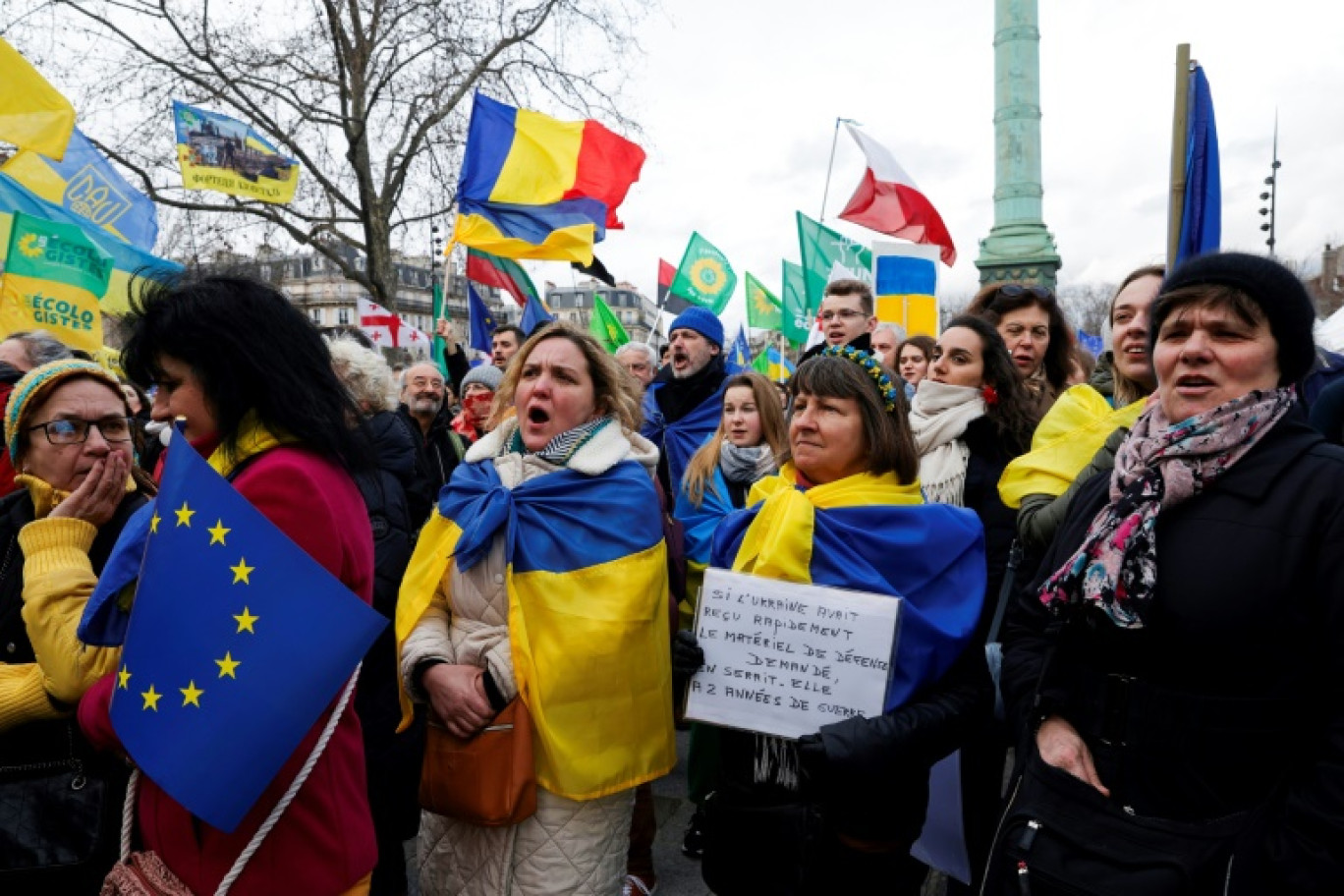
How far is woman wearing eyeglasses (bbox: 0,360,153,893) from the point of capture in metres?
1.98

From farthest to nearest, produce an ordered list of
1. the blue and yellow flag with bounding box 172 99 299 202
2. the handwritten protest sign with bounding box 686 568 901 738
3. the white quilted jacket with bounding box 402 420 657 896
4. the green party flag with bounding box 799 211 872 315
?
the blue and yellow flag with bounding box 172 99 299 202, the green party flag with bounding box 799 211 872 315, the white quilted jacket with bounding box 402 420 657 896, the handwritten protest sign with bounding box 686 568 901 738

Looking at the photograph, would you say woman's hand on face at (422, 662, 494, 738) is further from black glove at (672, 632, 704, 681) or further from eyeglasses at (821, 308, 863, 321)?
eyeglasses at (821, 308, 863, 321)

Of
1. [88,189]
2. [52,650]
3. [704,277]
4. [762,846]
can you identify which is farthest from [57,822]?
[704,277]

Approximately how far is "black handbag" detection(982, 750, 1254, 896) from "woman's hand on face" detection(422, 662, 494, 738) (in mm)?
1263

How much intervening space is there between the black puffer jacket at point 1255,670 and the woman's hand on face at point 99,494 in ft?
7.74

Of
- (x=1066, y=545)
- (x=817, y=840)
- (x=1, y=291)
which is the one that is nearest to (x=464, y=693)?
(x=817, y=840)

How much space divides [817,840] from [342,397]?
5.21ft

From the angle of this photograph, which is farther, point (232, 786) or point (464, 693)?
point (464, 693)

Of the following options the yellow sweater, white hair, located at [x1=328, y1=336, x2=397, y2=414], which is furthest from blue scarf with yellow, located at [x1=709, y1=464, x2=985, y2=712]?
white hair, located at [x1=328, y1=336, x2=397, y2=414]

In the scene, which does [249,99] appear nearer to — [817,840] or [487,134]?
[487,134]

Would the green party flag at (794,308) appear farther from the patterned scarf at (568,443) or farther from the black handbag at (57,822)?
the black handbag at (57,822)

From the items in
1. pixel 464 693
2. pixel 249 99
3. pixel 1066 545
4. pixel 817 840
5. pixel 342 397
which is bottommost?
pixel 817 840

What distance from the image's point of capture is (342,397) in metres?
1.97

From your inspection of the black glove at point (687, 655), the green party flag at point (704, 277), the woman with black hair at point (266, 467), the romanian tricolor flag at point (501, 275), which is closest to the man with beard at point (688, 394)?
the black glove at point (687, 655)
